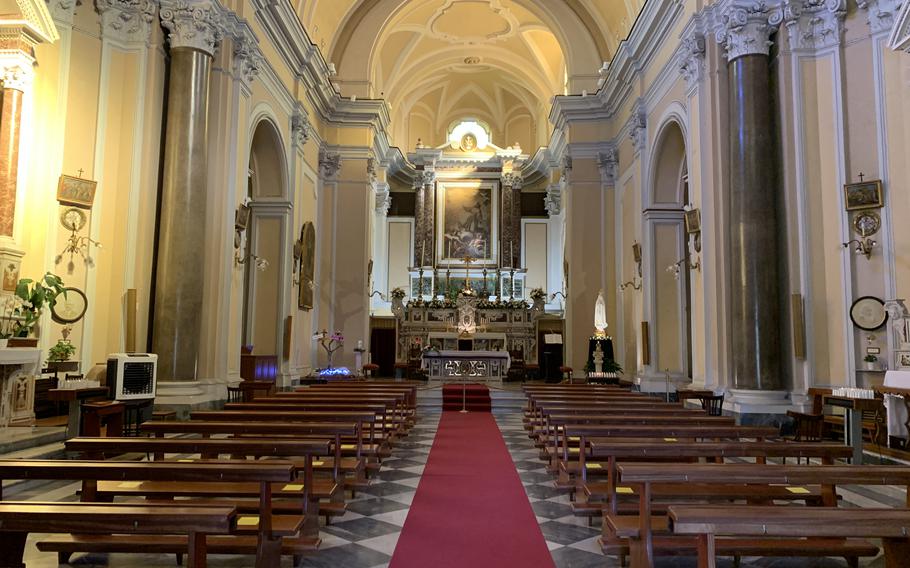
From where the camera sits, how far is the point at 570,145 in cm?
1533

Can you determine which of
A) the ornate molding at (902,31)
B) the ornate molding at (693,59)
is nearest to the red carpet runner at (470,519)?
the ornate molding at (902,31)

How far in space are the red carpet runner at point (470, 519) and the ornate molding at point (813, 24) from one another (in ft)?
21.1

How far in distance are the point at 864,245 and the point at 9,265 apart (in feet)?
31.7

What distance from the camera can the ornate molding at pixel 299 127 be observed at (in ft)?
42.4

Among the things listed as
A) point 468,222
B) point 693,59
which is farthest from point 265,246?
point 468,222

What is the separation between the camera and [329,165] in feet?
52.0

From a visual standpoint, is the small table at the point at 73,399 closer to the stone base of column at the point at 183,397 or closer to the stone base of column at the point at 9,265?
the stone base of column at the point at 9,265

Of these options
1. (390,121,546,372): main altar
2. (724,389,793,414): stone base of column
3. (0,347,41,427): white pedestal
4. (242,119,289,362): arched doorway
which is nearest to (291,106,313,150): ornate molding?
(242,119,289,362): arched doorway

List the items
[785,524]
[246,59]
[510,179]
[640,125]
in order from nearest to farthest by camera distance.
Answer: [785,524], [246,59], [640,125], [510,179]

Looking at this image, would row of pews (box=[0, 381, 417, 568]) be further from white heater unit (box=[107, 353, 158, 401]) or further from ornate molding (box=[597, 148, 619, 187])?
ornate molding (box=[597, 148, 619, 187])

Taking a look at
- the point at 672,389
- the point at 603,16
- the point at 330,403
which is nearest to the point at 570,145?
the point at 603,16

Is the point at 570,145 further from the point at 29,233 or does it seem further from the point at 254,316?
the point at 29,233

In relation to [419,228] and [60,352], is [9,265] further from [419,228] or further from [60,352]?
[419,228]

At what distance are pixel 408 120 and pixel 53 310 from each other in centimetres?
1728
